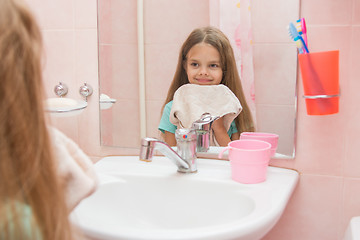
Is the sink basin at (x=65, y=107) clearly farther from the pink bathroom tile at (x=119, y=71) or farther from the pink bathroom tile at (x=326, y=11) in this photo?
the pink bathroom tile at (x=326, y=11)

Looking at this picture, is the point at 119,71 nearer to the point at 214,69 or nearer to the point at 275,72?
the point at 214,69

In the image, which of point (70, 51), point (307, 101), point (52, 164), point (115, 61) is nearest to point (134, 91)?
point (115, 61)

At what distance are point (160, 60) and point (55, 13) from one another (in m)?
0.41

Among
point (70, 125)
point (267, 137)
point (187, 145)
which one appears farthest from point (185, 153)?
point (70, 125)

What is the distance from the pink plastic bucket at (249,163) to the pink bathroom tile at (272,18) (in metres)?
0.31

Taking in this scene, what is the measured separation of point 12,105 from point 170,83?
84 cm

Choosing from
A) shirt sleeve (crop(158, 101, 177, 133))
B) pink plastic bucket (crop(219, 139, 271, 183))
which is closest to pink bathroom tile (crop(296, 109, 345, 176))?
pink plastic bucket (crop(219, 139, 271, 183))

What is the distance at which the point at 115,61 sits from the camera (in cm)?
129

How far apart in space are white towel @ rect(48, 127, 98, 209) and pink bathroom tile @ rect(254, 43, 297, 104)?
73 cm

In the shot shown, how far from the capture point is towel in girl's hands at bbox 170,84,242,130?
3.90 feet

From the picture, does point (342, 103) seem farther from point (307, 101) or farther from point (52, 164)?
point (52, 164)

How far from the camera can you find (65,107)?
1.24 meters

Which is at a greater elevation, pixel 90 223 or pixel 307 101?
pixel 307 101

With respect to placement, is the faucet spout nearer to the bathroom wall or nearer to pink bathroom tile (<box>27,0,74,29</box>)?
the bathroom wall
